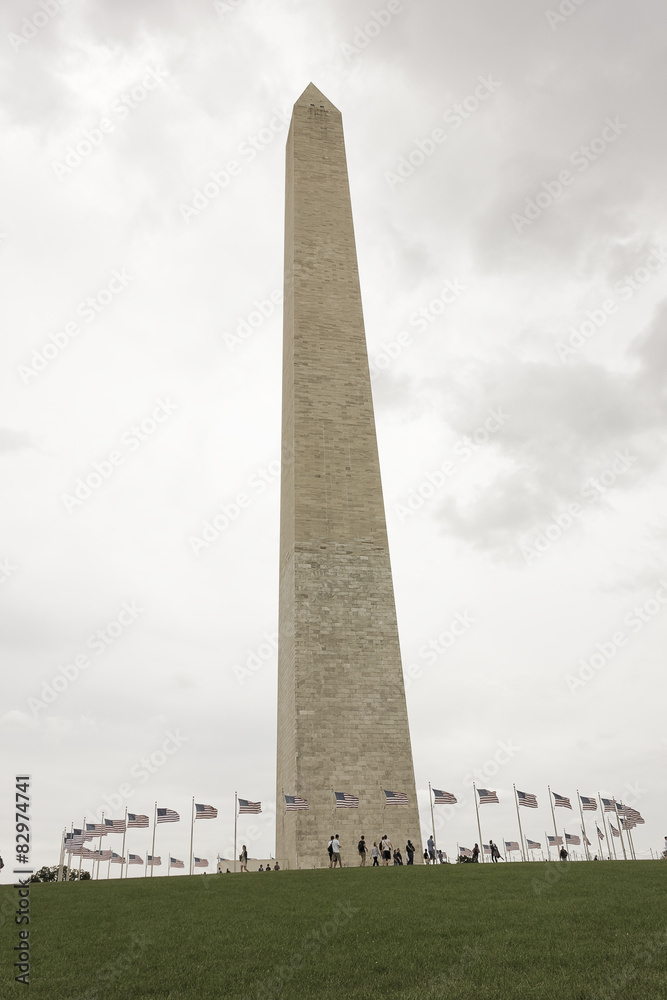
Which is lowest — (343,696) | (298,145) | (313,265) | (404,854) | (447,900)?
(447,900)

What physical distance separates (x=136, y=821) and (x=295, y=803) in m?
8.85

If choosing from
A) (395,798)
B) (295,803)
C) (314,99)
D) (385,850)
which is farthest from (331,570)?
(314,99)

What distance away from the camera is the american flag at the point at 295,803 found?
3012cm

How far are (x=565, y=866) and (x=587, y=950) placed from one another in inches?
387

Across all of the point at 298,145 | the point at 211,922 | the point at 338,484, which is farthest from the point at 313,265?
the point at 211,922

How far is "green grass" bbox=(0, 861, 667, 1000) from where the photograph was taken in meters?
10.9

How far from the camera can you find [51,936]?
14.3m

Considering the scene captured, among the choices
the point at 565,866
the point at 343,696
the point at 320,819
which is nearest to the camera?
the point at 565,866

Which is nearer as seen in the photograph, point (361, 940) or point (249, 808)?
point (361, 940)

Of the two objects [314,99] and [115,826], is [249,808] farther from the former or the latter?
[314,99]

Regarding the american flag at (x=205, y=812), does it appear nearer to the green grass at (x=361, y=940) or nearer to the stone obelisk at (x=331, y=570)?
the stone obelisk at (x=331, y=570)

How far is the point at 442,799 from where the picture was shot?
30688 mm

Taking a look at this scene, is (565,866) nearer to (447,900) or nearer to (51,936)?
(447,900)

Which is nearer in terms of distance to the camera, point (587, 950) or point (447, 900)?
point (587, 950)
